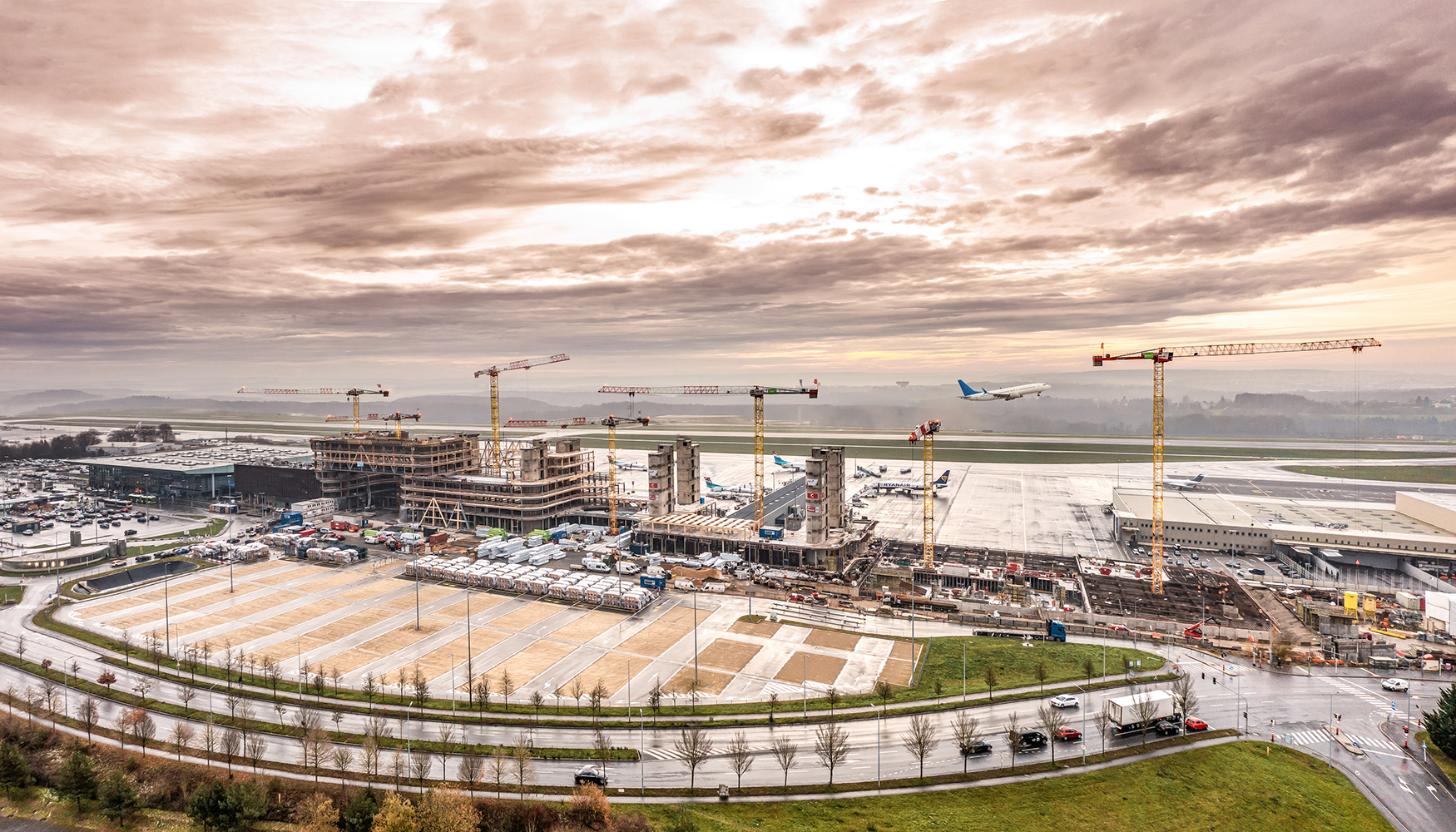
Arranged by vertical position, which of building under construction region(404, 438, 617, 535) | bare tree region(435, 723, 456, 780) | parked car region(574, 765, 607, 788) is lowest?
parked car region(574, 765, 607, 788)

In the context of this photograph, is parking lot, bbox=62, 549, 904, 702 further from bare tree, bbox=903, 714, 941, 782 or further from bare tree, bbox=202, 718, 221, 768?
bare tree, bbox=202, 718, 221, 768

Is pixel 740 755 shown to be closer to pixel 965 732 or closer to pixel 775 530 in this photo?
pixel 965 732

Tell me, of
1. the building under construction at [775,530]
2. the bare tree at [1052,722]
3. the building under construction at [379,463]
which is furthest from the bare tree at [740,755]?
the building under construction at [379,463]

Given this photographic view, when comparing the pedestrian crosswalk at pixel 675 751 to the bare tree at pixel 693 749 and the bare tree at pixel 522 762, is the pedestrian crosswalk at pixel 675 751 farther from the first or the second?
the bare tree at pixel 522 762

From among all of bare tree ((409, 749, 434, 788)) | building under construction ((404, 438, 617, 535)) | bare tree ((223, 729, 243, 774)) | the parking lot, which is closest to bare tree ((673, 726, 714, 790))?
the parking lot

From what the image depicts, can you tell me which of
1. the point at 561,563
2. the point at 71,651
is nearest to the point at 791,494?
the point at 561,563

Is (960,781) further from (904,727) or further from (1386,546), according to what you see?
(1386,546)
